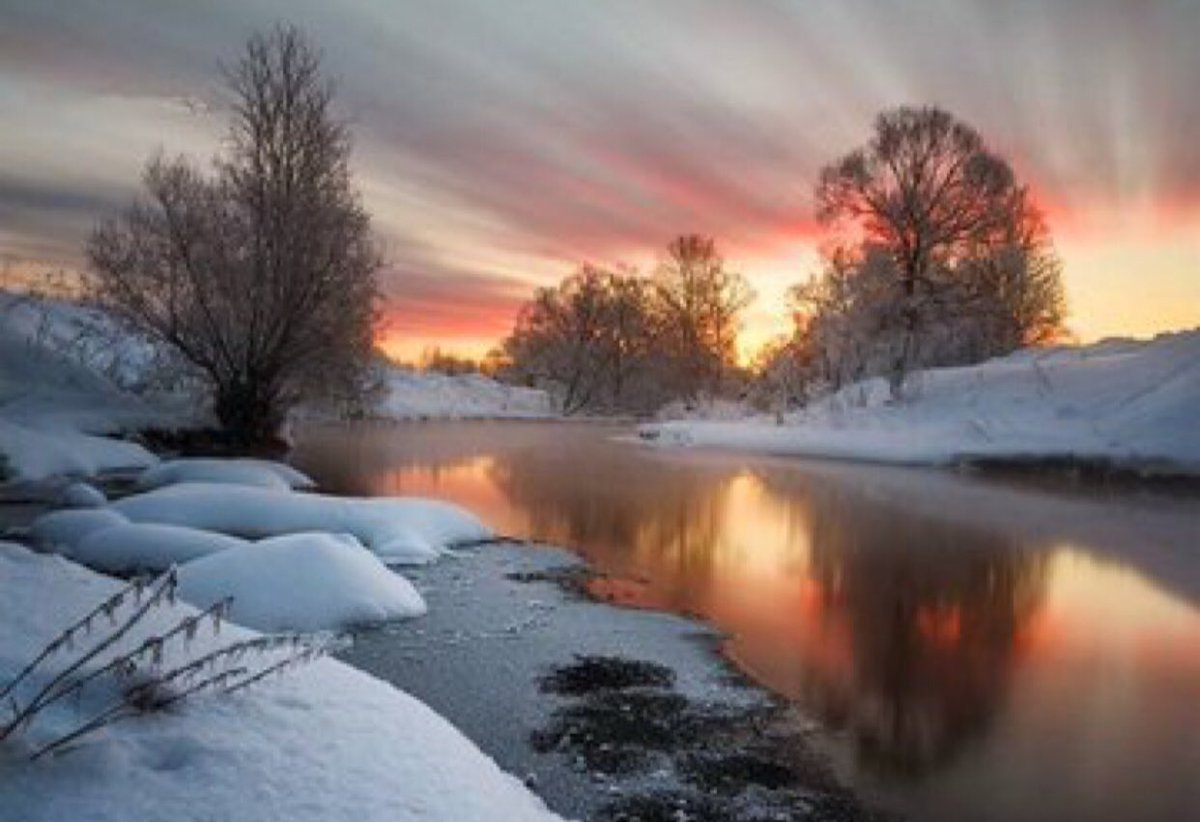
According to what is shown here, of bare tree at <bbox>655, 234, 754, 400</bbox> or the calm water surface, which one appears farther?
bare tree at <bbox>655, 234, 754, 400</bbox>

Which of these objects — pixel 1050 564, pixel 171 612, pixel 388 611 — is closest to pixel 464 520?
pixel 388 611

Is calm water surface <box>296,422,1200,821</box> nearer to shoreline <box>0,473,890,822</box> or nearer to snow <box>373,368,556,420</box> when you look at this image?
→ shoreline <box>0,473,890,822</box>

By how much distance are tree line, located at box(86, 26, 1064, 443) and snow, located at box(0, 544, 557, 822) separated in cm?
2504

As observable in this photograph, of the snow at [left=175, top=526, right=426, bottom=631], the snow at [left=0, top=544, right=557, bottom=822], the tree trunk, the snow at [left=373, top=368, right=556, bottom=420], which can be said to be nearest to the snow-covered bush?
the snow at [left=0, top=544, right=557, bottom=822]

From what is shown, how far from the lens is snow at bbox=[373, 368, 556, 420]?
75.6 meters

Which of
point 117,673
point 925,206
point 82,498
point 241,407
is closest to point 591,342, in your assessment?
point 925,206

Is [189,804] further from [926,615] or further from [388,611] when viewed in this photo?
[926,615]

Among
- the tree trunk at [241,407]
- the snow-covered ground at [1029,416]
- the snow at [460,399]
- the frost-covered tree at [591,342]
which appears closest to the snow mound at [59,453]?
the tree trunk at [241,407]

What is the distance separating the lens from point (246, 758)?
12.1 feet

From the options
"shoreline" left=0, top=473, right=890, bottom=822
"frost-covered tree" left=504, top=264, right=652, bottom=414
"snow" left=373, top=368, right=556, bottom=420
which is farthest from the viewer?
"frost-covered tree" left=504, top=264, right=652, bottom=414

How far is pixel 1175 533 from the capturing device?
20.5 m

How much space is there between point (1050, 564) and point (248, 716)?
15.6 m

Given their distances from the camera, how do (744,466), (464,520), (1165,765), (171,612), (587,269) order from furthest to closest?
1. (587,269)
2. (744,466)
3. (464,520)
4. (1165,765)
5. (171,612)

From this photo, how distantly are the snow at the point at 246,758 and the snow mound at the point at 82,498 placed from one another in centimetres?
1257
